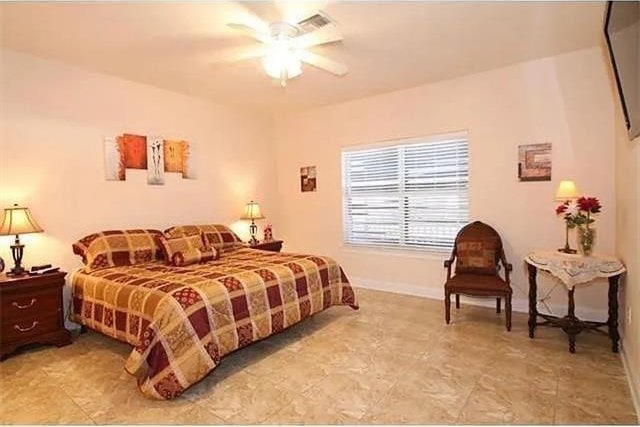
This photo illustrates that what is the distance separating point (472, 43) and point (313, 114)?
2604mm

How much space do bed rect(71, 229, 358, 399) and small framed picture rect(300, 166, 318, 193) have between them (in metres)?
1.88

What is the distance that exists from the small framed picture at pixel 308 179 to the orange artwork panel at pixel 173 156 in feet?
Result: 5.86

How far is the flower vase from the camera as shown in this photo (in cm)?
281

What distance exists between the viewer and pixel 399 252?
4.68 meters

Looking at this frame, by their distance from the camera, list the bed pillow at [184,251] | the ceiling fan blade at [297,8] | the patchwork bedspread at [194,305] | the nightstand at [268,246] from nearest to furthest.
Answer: the patchwork bedspread at [194,305] → the ceiling fan blade at [297,8] → the bed pillow at [184,251] → the nightstand at [268,246]

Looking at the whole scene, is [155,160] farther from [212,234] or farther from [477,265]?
[477,265]

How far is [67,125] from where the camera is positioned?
11.5 feet

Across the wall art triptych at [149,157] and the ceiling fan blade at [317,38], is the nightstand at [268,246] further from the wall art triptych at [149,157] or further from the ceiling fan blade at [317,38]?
the ceiling fan blade at [317,38]

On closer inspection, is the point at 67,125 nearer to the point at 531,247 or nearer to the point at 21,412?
the point at 21,412

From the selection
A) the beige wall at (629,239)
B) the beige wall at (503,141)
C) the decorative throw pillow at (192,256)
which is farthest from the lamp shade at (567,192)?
the decorative throw pillow at (192,256)

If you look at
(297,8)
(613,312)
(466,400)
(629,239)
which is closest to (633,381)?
(613,312)

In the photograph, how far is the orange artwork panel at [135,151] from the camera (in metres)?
3.95

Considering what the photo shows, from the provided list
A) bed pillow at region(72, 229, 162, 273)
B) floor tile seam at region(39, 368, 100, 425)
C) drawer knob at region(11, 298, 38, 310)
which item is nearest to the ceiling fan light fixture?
bed pillow at region(72, 229, 162, 273)

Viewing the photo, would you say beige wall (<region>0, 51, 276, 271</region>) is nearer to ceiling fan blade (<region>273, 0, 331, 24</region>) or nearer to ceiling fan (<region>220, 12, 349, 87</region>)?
ceiling fan (<region>220, 12, 349, 87</region>)
